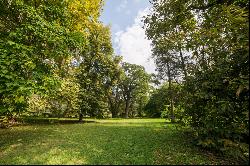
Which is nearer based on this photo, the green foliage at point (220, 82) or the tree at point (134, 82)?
the green foliage at point (220, 82)

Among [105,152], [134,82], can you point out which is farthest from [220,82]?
[134,82]

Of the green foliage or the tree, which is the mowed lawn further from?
the tree

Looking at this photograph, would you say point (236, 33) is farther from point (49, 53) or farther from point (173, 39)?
point (49, 53)

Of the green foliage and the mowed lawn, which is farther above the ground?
the green foliage

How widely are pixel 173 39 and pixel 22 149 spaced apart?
37.1 feet

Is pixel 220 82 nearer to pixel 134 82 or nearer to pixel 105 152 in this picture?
pixel 105 152

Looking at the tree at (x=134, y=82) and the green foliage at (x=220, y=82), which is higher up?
the tree at (x=134, y=82)

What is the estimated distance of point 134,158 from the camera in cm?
1197

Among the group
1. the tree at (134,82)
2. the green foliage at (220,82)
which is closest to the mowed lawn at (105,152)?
the green foliage at (220,82)

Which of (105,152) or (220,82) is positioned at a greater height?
(220,82)

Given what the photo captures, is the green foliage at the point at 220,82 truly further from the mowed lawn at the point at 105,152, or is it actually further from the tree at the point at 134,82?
the tree at the point at 134,82

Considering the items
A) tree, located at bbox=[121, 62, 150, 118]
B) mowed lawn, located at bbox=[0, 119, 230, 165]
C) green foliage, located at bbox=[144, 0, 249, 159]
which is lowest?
mowed lawn, located at bbox=[0, 119, 230, 165]

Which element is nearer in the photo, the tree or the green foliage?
the green foliage

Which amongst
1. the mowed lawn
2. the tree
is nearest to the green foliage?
the mowed lawn
